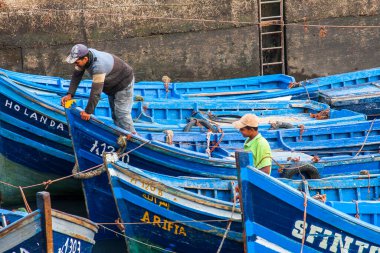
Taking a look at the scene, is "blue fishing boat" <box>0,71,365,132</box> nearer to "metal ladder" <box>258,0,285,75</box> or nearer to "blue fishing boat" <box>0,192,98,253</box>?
"metal ladder" <box>258,0,285,75</box>

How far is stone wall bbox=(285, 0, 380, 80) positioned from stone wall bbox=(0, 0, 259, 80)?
812 millimetres

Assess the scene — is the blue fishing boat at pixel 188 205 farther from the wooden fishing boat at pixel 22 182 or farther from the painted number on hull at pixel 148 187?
the wooden fishing boat at pixel 22 182

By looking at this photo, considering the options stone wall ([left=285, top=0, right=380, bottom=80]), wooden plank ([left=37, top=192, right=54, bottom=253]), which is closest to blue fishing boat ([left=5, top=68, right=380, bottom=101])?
stone wall ([left=285, top=0, right=380, bottom=80])

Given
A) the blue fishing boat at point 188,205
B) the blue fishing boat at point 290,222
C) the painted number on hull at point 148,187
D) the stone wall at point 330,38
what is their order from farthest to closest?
the stone wall at point 330,38 → the painted number on hull at point 148,187 → the blue fishing boat at point 188,205 → the blue fishing boat at point 290,222

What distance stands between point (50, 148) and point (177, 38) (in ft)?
14.5

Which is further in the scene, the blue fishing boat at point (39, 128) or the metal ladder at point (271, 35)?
the metal ladder at point (271, 35)

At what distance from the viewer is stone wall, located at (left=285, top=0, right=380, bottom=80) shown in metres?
17.6

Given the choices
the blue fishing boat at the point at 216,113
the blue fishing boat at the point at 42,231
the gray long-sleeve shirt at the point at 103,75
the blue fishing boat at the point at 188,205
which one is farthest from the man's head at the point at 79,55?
the blue fishing boat at the point at 42,231

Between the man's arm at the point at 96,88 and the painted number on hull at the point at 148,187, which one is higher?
the man's arm at the point at 96,88

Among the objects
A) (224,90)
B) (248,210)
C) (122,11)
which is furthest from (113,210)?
(122,11)

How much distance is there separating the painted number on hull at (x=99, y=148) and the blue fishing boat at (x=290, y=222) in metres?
3.14

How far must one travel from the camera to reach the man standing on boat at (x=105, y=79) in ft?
36.5

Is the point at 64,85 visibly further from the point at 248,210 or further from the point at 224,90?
the point at 248,210

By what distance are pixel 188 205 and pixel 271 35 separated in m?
8.68
